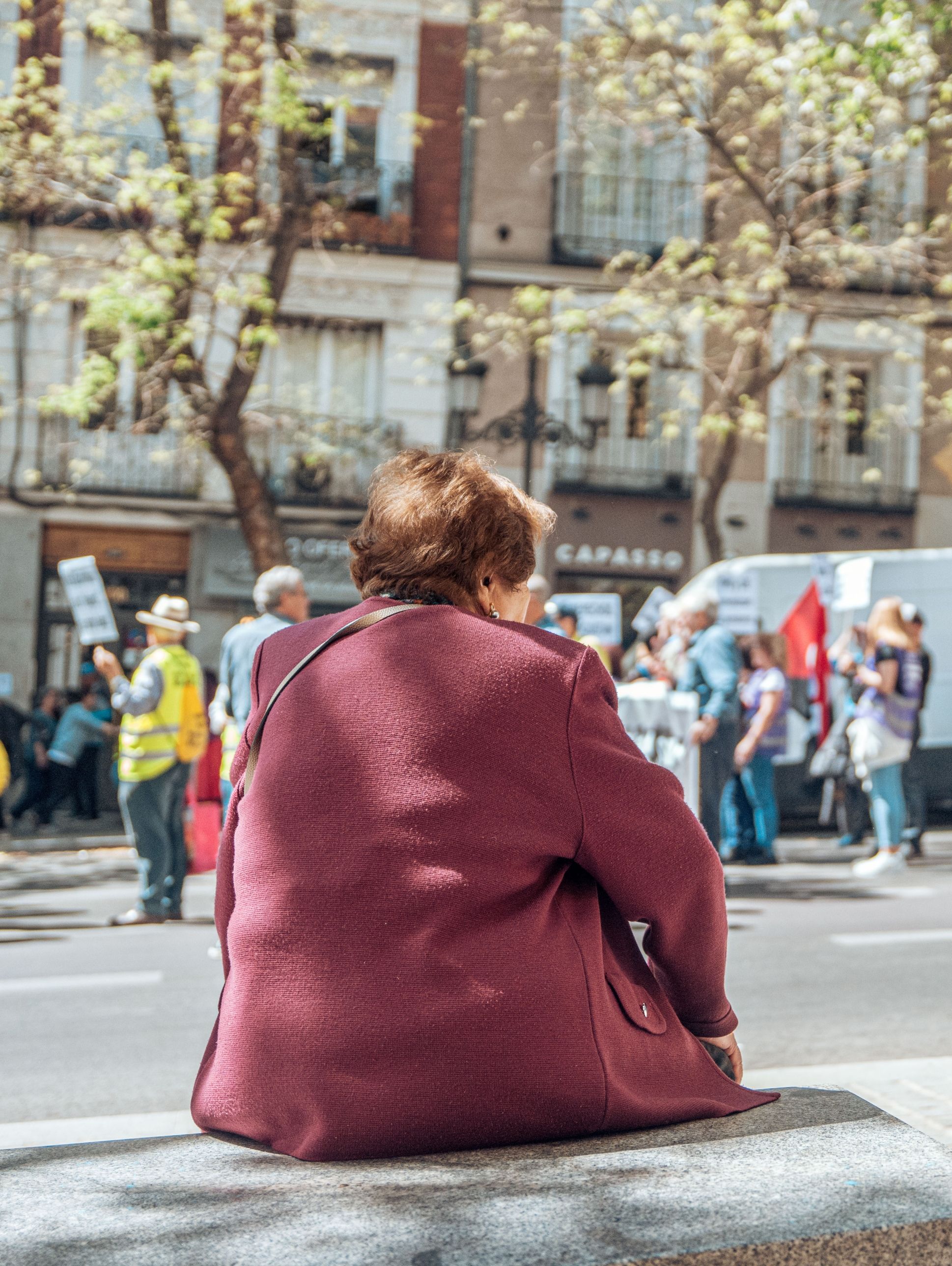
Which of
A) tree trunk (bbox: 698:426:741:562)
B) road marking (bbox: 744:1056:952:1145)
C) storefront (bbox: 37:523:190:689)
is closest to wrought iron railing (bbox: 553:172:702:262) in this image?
tree trunk (bbox: 698:426:741:562)

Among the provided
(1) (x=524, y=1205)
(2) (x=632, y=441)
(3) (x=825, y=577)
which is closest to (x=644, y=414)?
(2) (x=632, y=441)

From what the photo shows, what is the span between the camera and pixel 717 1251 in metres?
1.67

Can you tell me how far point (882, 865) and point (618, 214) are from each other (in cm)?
1654

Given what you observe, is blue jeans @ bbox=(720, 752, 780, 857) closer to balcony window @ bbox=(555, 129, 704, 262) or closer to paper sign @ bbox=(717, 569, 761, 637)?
paper sign @ bbox=(717, 569, 761, 637)

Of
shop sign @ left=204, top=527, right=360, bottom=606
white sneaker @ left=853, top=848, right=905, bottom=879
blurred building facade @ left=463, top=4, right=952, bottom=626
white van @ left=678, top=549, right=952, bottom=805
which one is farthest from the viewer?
blurred building facade @ left=463, top=4, right=952, bottom=626

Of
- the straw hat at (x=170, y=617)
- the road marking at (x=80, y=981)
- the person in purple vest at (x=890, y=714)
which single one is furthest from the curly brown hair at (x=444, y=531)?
the person in purple vest at (x=890, y=714)

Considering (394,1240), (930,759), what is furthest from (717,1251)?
(930,759)

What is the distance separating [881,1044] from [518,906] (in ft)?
12.4

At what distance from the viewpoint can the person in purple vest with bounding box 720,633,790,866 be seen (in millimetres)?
11570

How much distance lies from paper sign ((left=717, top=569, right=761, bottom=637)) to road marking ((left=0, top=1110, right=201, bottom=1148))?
998 centimetres

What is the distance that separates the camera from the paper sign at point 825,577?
1438cm

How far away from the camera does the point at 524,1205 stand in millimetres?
1786

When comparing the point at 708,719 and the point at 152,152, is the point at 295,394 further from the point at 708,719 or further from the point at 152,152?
the point at 708,719

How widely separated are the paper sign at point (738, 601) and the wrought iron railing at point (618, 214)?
1161cm
